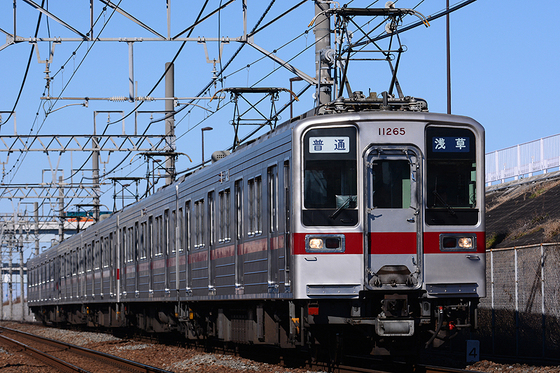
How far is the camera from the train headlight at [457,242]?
10.7 meters

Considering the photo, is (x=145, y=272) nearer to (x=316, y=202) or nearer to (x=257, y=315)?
(x=257, y=315)

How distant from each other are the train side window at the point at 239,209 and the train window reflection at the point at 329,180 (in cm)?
302

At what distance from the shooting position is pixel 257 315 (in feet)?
43.0

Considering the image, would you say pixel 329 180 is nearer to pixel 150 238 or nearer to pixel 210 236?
pixel 210 236

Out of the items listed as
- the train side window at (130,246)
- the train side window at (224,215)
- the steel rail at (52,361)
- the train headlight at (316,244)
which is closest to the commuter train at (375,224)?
the train headlight at (316,244)

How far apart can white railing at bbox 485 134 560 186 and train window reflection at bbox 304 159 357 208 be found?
1801cm

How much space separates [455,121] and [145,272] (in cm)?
1192

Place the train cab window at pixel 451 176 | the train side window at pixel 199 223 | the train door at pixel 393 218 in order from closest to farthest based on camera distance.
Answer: the train door at pixel 393 218
the train cab window at pixel 451 176
the train side window at pixel 199 223

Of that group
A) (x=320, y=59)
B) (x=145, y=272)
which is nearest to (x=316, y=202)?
(x=320, y=59)

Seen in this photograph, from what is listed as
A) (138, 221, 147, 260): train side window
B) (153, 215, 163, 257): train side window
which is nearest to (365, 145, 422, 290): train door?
Answer: (153, 215, 163, 257): train side window

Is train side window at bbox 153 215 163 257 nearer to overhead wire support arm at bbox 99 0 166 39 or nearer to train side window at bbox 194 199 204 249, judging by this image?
train side window at bbox 194 199 204 249

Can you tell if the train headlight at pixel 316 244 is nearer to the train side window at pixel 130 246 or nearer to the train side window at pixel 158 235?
the train side window at pixel 158 235

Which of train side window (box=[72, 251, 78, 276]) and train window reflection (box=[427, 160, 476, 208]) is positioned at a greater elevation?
train window reflection (box=[427, 160, 476, 208])

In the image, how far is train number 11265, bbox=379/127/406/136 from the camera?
10789 millimetres
